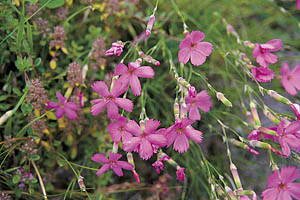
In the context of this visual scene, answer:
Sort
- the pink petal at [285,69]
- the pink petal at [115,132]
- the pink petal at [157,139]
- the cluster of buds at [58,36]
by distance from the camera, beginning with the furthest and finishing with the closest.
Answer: the cluster of buds at [58,36] < the pink petal at [285,69] < the pink petal at [115,132] < the pink petal at [157,139]

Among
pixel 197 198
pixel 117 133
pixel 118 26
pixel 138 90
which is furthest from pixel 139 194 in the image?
pixel 118 26

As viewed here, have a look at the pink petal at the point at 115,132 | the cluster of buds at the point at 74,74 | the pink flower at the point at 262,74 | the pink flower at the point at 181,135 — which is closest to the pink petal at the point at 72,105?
the cluster of buds at the point at 74,74

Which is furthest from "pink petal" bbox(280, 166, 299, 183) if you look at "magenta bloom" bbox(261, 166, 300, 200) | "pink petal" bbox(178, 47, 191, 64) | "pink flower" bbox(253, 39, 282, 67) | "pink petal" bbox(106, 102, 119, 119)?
"pink petal" bbox(106, 102, 119, 119)

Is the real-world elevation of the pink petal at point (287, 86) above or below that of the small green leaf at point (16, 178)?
below

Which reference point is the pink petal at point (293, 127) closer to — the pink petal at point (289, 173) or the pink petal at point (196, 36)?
the pink petal at point (289, 173)

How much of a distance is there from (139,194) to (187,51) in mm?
872

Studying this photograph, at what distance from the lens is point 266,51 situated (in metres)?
1.17

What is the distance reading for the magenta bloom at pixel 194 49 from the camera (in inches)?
41.4

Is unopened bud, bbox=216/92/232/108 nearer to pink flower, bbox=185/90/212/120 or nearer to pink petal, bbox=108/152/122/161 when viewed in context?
pink flower, bbox=185/90/212/120

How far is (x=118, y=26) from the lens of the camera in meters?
1.72

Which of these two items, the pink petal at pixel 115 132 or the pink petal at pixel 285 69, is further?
the pink petal at pixel 285 69

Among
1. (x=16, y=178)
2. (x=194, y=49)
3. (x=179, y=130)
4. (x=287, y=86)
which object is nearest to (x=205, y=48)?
(x=194, y=49)

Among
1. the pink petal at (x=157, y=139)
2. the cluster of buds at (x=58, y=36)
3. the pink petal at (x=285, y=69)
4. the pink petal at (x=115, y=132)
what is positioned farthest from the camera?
the cluster of buds at (x=58, y=36)

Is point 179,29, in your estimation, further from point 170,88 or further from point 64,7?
point 64,7
